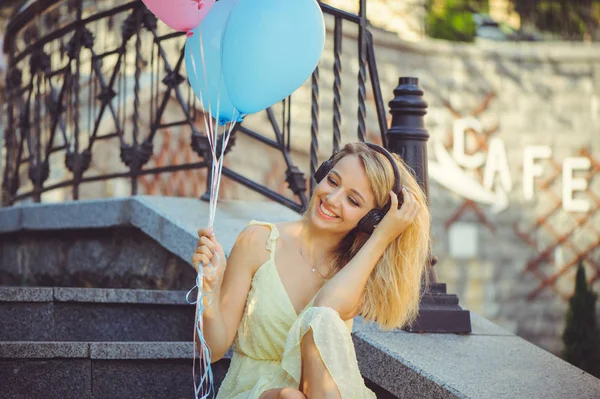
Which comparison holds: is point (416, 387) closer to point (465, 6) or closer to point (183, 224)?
point (183, 224)

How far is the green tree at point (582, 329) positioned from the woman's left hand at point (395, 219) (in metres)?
5.00

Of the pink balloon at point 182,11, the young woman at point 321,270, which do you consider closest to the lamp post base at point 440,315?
the young woman at point 321,270

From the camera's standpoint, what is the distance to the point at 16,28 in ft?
19.6

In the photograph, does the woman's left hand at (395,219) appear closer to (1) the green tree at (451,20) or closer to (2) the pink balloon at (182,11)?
(2) the pink balloon at (182,11)

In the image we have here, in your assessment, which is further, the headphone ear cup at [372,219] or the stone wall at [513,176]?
the stone wall at [513,176]

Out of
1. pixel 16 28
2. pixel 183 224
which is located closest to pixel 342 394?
pixel 183 224

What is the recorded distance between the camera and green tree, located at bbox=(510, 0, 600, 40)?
38.8 feet

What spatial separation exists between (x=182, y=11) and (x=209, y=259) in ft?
2.32

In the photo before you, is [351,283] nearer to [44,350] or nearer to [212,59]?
[212,59]

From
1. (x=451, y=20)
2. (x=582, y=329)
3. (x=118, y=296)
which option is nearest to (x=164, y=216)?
(x=118, y=296)

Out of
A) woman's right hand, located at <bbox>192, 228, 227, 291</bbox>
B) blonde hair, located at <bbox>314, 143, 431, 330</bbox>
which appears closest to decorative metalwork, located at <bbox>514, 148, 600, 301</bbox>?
blonde hair, located at <bbox>314, 143, 431, 330</bbox>

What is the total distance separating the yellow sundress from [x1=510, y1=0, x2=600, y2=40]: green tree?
9.67 m

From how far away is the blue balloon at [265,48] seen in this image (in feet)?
9.57

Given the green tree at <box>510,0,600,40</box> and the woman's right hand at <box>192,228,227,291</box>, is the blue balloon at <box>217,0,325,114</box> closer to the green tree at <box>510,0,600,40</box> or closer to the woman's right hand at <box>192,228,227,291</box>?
the woman's right hand at <box>192,228,227,291</box>
